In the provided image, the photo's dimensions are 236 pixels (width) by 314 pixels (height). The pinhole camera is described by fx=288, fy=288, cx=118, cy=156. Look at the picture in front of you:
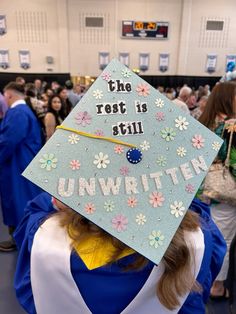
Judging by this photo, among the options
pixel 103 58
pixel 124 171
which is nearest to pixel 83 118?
pixel 124 171

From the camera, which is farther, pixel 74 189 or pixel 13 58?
pixel 13 58

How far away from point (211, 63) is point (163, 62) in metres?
1.50

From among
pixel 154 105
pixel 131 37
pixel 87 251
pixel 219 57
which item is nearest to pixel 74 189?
pixel 87 251

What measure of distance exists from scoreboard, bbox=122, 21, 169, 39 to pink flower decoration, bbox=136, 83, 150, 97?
8.33 metres

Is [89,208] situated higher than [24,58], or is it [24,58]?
[89,208]

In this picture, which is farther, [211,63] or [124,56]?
[211,63]

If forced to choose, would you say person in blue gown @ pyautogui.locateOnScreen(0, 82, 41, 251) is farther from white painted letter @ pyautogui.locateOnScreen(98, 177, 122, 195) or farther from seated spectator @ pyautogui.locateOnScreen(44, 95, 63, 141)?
white painted letter @ pyautogui.locateOnScreen(98, 177, 122, 195)

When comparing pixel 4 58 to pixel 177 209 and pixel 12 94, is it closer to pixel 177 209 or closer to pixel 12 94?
pixel 12 94

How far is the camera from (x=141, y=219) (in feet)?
2.25

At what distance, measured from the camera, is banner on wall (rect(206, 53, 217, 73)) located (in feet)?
28.8

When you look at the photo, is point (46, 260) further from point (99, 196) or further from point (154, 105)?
point (154, 105)

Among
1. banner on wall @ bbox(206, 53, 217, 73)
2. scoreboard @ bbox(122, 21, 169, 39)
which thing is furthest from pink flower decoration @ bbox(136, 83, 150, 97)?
banner on wall @ bbox(206, 53, 217, 73)

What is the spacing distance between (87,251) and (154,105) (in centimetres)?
41

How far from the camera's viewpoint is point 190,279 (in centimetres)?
75
